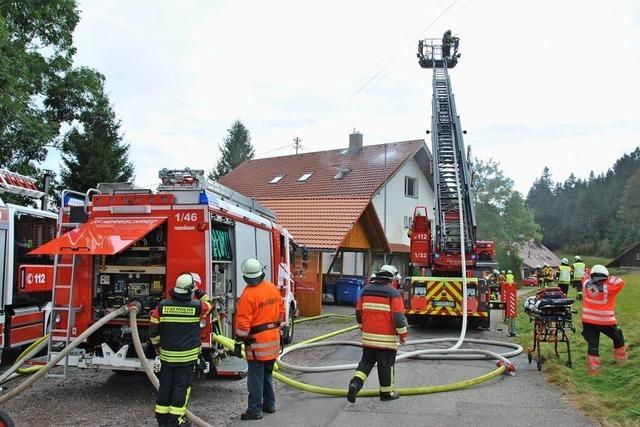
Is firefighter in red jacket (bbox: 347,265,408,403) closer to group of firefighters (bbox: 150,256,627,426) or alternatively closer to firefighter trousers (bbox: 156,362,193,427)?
group of firefighters (bbox: 150,256,627,426)

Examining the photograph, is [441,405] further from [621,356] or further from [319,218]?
[319,218]

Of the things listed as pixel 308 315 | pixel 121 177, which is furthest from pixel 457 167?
pixel 121 177

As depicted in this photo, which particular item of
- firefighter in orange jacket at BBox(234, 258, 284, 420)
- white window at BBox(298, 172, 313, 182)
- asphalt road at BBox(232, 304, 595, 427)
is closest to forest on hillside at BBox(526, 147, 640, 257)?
white window at BBox(298, 172, 313, 182)

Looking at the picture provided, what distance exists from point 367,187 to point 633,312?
13.0 m

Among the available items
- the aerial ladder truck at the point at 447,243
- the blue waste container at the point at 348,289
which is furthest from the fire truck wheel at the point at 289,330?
the blue waste container at the point at 348,289

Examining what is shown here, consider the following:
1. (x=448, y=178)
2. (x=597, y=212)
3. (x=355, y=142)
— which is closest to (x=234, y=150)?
(x=355, y=142)

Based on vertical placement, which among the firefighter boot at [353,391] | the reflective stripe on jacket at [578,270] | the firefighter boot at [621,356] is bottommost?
the firefighter boot at [353,391]

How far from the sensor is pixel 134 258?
290 inches

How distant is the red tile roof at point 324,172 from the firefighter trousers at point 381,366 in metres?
16.0

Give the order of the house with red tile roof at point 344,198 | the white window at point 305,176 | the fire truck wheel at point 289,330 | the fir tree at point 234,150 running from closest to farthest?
the fire truck wheel at point 289,330, the house with red tile roof at point 344,198, the white window at point 305,176, the fir tree at point 234,150

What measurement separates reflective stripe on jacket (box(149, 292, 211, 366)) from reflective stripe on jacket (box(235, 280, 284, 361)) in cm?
56

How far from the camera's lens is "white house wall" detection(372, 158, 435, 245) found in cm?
2481

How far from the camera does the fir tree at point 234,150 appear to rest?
177 feet

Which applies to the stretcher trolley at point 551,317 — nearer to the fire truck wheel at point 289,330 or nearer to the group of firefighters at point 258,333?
the group of firefighters at point 258,333
